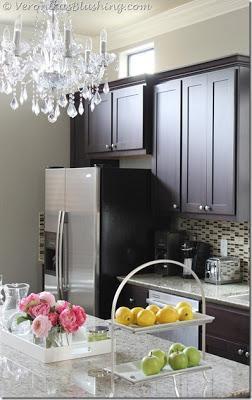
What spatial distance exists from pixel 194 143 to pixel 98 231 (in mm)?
967

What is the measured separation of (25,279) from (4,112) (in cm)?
150

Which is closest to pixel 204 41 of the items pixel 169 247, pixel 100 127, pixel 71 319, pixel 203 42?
pixel 203 42

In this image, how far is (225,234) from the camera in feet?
14.7

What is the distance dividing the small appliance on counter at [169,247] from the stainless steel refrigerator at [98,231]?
0.48ft

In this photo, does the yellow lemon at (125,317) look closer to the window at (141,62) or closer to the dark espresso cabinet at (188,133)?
the dark espresso cabinet at (188,133)

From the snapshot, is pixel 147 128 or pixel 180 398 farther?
pixel 147 128

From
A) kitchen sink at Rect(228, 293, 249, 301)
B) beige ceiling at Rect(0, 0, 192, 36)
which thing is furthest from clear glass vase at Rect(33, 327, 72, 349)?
beige ceiling at Rect(0, 0, 192, 36)

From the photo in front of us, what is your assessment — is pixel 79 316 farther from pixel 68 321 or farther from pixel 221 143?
pixel 221 143

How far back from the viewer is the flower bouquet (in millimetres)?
2461

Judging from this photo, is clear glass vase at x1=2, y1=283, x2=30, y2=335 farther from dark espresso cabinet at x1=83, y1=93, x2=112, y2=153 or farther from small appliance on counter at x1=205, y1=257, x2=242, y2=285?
dark espresso cabinet at x1=83, y1=93, x2=112, y2=153

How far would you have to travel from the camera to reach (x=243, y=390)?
7.07 feet

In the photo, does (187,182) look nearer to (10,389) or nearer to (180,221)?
(180,221)

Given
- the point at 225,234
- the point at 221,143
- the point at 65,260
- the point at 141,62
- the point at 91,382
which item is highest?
the point at 141,62

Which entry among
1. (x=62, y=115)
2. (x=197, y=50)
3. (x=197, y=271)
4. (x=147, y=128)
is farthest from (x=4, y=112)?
(x=197, y=271)
